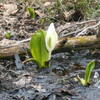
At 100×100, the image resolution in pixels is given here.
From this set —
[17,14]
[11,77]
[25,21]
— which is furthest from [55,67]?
[17,14]

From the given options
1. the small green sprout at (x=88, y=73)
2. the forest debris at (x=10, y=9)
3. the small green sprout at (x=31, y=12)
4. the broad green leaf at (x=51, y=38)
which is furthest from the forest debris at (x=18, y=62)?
the forest debris at (x=10, y=9)

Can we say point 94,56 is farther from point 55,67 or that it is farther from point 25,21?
point 25,21

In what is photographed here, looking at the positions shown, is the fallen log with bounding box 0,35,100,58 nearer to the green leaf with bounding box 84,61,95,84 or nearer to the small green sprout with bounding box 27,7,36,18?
the green leaf with bounding box 84,61,95,84

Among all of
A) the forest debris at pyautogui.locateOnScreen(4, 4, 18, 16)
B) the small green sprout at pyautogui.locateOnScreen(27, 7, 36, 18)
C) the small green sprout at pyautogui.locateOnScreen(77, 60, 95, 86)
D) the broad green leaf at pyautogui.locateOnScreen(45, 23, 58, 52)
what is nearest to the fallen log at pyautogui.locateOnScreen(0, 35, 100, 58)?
the broad green leaf at pyautogui.locateOnScreen(45, 23, 58, 52)

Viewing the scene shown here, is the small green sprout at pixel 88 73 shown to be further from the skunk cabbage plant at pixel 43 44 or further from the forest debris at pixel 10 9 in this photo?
the forest debris at pixel 10 9

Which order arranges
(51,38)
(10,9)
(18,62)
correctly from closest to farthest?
(51,38)
(18,62)
(10,9)

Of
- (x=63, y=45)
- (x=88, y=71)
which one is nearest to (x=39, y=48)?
(x=63, y=45)

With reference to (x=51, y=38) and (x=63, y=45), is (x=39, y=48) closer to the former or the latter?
(x=51, y=38)
